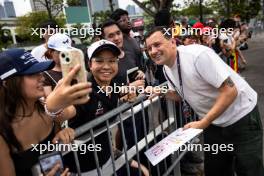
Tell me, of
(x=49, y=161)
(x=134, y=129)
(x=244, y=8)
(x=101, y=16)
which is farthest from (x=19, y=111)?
(x=101, y=16)

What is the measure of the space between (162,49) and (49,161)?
1.23 metres

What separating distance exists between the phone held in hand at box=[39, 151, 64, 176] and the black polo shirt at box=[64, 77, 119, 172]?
426mm

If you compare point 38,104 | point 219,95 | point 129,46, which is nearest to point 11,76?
point 38,104

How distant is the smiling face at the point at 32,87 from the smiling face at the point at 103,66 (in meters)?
0.76

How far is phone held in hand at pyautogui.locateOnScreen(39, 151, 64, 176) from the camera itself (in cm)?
150

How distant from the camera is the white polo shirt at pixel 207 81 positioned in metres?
2.17

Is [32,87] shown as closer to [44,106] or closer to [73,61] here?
[44,106]

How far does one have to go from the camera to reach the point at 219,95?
223 cm

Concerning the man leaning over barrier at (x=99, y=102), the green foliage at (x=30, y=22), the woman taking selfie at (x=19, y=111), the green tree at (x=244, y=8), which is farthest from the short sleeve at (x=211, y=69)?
the green foliage at (x=30, y=22)

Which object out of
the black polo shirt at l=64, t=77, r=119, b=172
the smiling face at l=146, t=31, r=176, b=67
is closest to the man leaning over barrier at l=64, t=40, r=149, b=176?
the black polo shirt at l=64, t=77, r=119, b=172

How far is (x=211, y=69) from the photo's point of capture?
84.8 inches

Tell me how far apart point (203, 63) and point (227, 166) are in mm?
1052

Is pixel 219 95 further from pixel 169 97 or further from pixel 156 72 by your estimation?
pixel 156 72

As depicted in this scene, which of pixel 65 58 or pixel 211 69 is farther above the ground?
pixel 65 58
